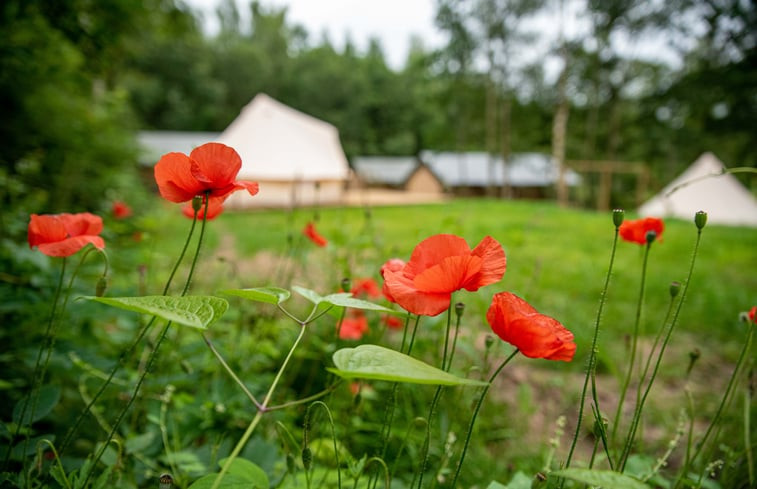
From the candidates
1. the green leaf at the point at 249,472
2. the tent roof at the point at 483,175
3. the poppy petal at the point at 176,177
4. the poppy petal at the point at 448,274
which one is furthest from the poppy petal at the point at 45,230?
the tent roof at the point at 483,175

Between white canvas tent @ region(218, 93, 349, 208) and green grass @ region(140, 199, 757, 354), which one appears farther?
white canvas tent @ region(218, 93, 349, 208)

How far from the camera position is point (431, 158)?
2161cm

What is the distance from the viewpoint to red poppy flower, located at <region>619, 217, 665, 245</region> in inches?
24.8

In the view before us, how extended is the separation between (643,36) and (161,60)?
2020 centimetres

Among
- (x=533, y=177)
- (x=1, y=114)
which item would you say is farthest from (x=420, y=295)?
(x=533, y=177)

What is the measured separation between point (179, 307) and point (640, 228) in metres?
0.63

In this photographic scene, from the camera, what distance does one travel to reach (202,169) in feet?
1.37

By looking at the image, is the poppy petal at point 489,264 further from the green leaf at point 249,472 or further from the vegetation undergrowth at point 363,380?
the green leaf at point 249,472

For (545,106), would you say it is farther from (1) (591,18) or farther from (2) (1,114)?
(2) (1,114)

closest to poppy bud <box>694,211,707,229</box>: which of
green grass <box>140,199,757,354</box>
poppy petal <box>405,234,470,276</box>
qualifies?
poppy petal <box>405,234,470,276</box>

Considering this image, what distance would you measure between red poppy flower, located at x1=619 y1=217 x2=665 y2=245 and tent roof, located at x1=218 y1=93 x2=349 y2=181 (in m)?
8.59

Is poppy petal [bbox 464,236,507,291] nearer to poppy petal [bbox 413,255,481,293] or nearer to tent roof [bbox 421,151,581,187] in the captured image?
poppy petal [bbox 413,255,481,293]

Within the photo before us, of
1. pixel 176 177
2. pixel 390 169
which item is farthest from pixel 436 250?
pixel 390 169

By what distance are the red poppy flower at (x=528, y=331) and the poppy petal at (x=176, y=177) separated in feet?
1.01
